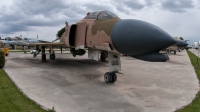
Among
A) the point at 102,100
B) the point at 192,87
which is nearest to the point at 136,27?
the point at 102,100

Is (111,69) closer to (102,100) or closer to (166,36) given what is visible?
(102,100)

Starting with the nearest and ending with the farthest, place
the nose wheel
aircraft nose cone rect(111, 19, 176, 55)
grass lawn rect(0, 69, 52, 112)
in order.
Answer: grass lawn rect(0, 69, 52, 112) < aircraft nose cone rect(111, 19, 176, 55) < the nose wheel

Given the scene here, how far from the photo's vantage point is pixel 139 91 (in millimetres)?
5840

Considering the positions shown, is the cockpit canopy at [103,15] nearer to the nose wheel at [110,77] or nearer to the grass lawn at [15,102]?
the nose wheel at [110,77]

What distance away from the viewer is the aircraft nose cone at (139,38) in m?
4.04

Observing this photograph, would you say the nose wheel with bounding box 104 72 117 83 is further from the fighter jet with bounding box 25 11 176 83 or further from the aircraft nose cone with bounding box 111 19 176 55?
the aircraft nose cone with bounding box 111 19 176 55

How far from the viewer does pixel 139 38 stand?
13.8 ft

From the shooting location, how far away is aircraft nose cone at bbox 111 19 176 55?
13.3ft

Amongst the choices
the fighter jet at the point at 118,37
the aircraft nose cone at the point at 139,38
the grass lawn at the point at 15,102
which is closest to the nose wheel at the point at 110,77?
the fighter jet at the point at 118,37

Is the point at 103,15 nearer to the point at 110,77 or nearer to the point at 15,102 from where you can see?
the point at 110,77

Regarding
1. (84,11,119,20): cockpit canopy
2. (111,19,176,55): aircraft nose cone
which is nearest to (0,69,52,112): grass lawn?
(111,19,176,55): aircraft nose cone

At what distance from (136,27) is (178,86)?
350 centimetres

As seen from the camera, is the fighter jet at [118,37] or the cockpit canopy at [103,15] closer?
the fighter jet at [118,37]

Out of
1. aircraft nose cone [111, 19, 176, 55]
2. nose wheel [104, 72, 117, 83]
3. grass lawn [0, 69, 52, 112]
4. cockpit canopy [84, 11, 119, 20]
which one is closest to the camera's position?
grass lawn [0, 69, 52, 112]
